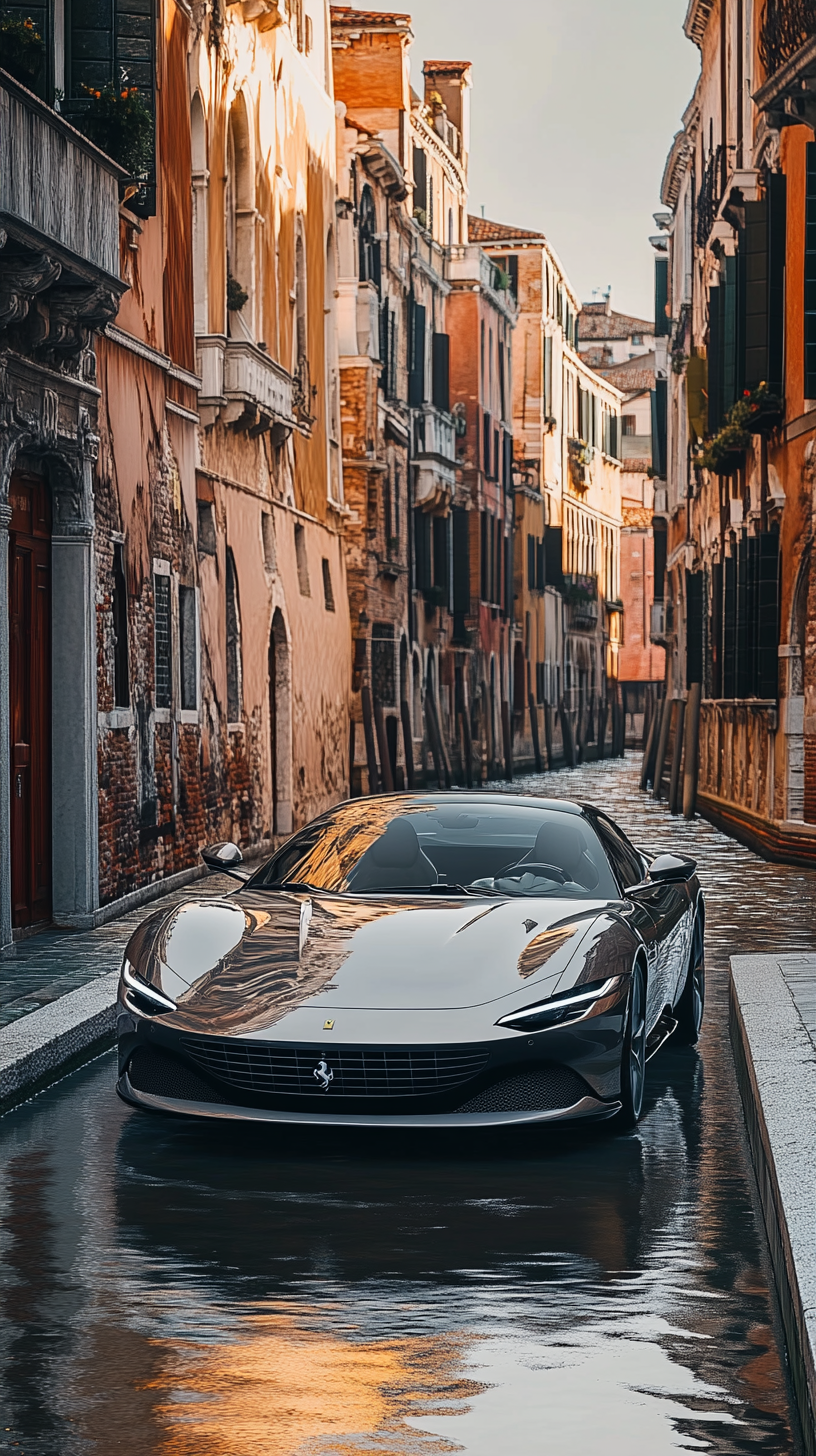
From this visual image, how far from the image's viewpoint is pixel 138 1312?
5.24 metres

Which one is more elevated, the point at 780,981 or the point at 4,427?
the point at 4,427

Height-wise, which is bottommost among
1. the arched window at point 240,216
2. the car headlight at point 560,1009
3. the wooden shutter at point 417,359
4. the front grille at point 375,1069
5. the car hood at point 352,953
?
the front grille at point 375,1069

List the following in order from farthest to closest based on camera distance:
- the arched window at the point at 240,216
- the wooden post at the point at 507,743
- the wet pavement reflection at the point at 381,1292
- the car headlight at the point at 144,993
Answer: the wooden post at the point at 507,743
the arched window at the point at 240,216
the car headlight at the point at 144,993
the wet pavement reflection at the point at 381,1292

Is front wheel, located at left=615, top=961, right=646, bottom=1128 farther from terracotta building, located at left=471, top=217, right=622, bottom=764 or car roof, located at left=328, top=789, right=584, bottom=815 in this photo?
terracotta building, located at left=471, top=217, right=622, bottom=764

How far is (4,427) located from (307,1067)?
7077 mm

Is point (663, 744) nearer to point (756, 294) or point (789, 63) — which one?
point (756, 294)

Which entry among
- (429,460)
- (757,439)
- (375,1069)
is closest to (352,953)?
(375,1069)

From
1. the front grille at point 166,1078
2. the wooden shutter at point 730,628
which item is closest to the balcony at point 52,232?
the front grille at point 166,1078

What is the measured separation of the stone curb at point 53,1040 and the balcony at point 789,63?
1270 centimetres

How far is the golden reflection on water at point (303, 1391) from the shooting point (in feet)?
14.0

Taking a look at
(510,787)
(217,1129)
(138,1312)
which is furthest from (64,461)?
(510,787)

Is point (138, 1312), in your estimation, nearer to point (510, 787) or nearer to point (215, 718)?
point (215, 718)

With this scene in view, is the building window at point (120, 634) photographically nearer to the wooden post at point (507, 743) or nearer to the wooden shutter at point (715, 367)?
the wooden shutter at point (715, 367)

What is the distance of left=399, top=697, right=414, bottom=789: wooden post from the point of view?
41.2m
